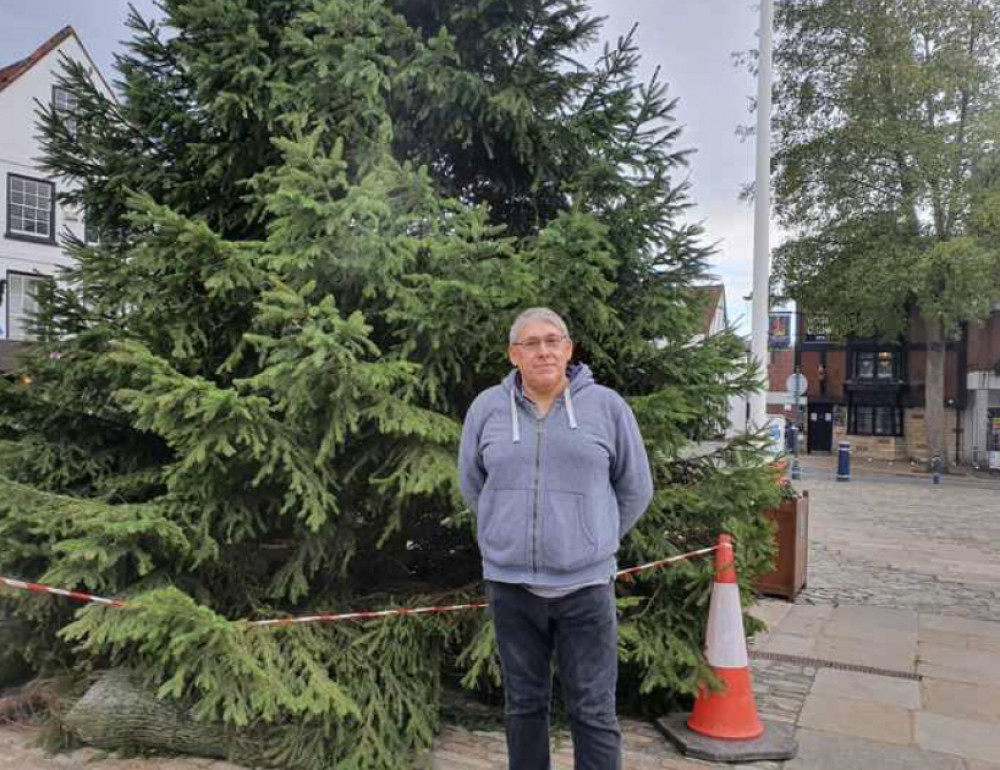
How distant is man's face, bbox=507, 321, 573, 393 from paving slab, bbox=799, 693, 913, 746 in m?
2.76

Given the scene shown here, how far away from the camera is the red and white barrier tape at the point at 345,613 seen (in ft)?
12.1

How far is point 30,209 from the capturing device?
23.0 metres

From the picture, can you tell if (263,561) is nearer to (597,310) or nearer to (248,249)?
(248,249)

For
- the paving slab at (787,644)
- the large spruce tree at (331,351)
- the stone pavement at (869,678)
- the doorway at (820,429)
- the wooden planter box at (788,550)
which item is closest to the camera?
the large spruce tree at (331,351)

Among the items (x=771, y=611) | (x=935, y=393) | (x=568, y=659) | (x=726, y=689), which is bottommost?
(x=771, y=611)

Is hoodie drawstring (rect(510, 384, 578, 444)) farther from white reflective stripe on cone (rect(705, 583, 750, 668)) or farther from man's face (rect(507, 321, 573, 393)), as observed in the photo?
white reflective stripe on cone (rect(705, 583, 750, 668))

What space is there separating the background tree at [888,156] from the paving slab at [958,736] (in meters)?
22.9

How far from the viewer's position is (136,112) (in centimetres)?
476

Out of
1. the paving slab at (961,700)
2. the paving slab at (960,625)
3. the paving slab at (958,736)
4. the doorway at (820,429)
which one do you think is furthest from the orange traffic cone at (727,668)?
the doorway at (820,429)

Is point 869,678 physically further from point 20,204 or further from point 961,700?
point 20,204

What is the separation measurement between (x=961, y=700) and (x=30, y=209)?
2512 cm

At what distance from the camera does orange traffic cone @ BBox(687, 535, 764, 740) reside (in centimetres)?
410

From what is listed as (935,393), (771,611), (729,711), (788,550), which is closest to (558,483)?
(729,711)

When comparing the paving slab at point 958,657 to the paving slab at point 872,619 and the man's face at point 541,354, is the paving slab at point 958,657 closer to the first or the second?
the paving slab at point 872,619
